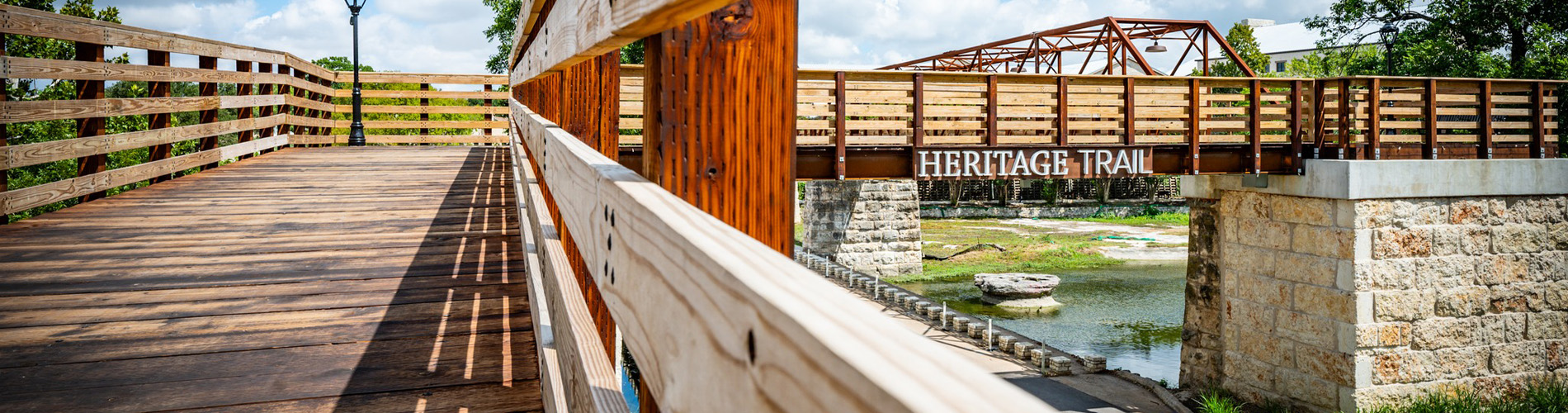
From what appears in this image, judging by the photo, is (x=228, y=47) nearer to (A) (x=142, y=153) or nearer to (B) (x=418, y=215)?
(B) (x=418, y=215)

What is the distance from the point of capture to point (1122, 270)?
95.3 feet

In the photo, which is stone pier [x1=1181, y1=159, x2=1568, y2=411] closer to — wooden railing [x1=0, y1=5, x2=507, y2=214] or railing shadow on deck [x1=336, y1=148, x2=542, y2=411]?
railing shadow on deck [x1=336, y1=148, x2=542, y2=411]

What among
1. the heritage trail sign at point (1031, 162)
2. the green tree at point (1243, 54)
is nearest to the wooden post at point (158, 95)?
the heritage trail sign at point (1031, 162)

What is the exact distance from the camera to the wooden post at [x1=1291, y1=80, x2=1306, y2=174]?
46.3 feet

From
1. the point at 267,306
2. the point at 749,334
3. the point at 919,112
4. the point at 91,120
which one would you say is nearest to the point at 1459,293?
the point at 919,112

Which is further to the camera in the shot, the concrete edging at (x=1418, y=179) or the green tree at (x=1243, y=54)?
the green tree at (x=1243, y=54)

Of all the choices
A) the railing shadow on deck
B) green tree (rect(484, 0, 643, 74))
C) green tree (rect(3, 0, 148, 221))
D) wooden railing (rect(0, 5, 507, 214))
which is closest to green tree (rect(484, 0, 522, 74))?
green tree (rect(484, 0, 643, 74))

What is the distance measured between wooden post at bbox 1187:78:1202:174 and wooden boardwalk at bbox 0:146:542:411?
31.7ft

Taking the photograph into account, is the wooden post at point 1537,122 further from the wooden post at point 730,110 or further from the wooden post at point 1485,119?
the wooden post at point 730,110

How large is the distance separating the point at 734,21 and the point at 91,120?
734 centimetres

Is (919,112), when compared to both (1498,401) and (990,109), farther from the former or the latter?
(1498,401)

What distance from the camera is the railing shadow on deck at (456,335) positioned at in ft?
9.45

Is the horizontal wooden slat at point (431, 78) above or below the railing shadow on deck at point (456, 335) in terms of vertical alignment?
above

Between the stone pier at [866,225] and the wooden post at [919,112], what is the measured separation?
1283cm
